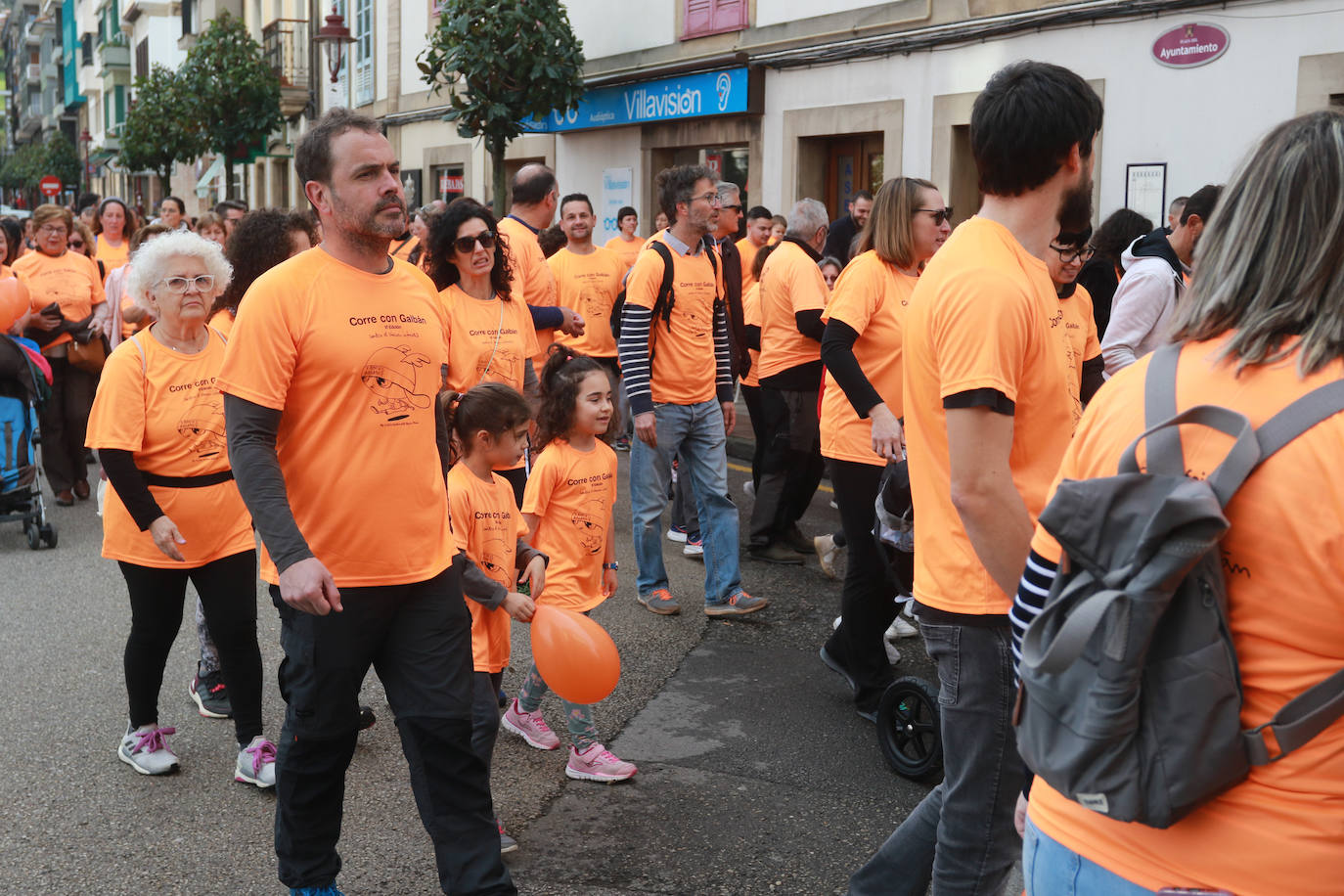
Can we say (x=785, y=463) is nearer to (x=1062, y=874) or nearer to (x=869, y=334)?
(x=869, y=334)

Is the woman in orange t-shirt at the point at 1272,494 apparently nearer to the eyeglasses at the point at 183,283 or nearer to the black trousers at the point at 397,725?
the black trousers at the point at 397,725

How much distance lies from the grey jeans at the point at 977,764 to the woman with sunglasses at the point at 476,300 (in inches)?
103

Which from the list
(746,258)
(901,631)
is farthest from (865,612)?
(746,258)

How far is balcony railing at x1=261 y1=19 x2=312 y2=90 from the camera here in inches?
1225

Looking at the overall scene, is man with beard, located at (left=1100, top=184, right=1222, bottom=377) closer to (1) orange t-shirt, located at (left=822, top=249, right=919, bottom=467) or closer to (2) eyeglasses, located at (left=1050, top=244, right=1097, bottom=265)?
(1) orange t-shirt, located at (left=822, top=249, right=919, bottom=467)

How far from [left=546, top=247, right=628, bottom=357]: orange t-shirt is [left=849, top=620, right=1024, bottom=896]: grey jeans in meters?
6.01

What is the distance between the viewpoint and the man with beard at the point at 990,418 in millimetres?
2488

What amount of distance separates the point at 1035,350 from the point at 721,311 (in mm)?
4290

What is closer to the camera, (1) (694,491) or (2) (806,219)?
(1) (694,491)

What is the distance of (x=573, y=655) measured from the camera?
12.8ft

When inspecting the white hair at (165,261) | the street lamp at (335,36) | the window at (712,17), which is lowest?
the white hair at (165,261)

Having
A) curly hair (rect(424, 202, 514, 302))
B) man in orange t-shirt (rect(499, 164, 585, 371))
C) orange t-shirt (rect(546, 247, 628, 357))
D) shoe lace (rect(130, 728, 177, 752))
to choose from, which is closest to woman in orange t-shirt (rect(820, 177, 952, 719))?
curly hair (rect(424, 202, 514, 302))

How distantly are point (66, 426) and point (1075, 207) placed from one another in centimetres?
833

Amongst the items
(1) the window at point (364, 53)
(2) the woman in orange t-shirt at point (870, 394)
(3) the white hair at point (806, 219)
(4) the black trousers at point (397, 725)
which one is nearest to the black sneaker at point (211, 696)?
(4) the black trousers at point (397, 725)
